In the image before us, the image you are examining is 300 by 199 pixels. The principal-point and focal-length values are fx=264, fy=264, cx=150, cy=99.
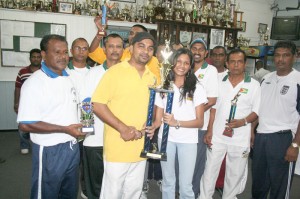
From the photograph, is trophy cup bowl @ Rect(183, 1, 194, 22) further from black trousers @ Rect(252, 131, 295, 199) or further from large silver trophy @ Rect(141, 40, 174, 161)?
large silver trophy @ Rect(141, 40, 174, 161)

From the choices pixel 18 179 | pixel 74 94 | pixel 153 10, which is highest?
pixel 153 10

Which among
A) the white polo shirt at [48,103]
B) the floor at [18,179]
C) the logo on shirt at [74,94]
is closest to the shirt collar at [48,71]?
the white polo shirt at [48,103]

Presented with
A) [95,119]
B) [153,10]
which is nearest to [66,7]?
[153,10]

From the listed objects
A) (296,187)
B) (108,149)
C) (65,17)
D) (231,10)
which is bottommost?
(296,187)

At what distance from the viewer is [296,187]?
3.56 m

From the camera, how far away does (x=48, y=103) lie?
1739 millimetres

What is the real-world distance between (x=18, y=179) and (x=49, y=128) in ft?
6.90

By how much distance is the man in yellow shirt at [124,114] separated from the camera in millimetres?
1844

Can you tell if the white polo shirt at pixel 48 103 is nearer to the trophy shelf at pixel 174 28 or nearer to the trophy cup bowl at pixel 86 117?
the trophy cup bowl at pixel 86 117

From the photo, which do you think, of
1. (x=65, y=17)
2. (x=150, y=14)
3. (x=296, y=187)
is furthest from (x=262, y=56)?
(x=65, y=17)

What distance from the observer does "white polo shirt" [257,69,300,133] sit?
94.4 inches

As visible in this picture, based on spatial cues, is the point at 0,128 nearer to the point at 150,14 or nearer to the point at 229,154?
the point at 150,14

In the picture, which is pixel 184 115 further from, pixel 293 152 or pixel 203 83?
pixel 293 152

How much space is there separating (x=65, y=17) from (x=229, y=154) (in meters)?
4.49
